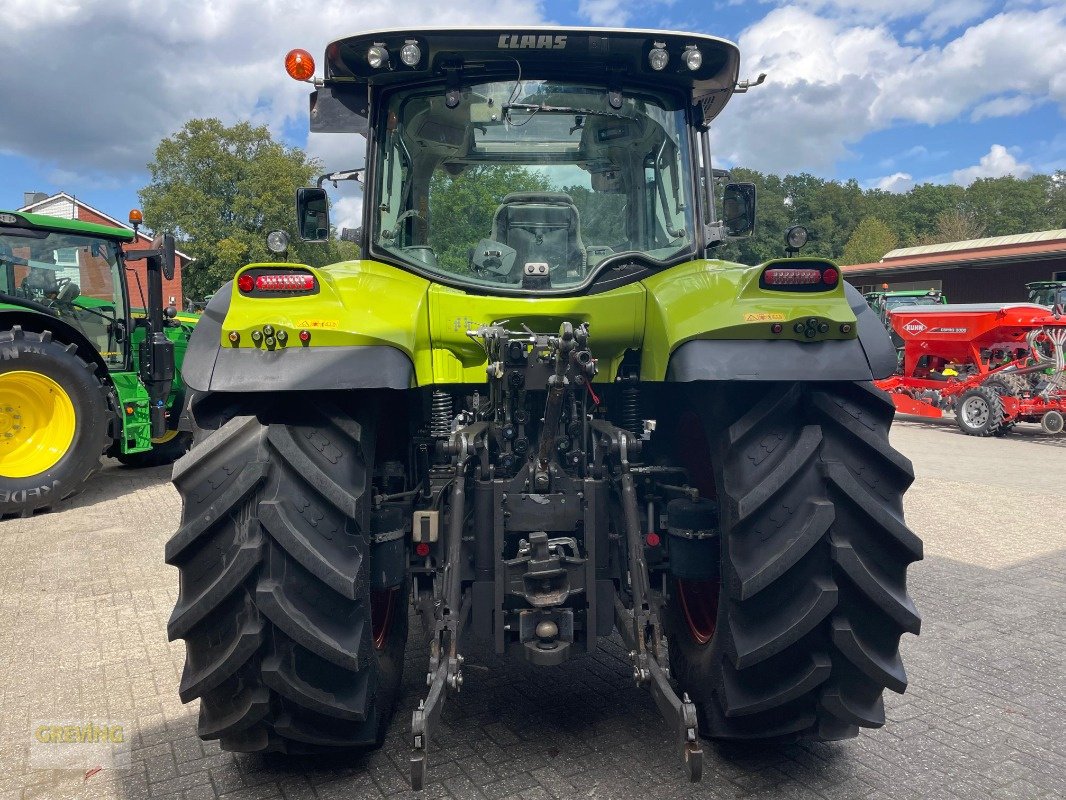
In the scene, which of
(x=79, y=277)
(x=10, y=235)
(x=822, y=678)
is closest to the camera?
(x=822, y=678)

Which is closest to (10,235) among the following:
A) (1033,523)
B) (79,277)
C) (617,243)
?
(79,277)

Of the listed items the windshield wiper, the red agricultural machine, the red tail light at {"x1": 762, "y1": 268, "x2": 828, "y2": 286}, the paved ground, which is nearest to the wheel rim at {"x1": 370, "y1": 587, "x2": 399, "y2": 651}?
the paved ground

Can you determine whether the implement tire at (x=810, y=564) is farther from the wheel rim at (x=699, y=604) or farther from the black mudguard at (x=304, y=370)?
the black mudguard at (x=304, y=370)

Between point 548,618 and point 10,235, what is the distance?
24.0 feet

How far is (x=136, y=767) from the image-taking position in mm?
3035

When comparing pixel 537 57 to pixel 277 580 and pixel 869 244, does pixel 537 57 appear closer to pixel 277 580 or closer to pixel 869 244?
pixel 277 580

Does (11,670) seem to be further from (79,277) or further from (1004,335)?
(1004,335)

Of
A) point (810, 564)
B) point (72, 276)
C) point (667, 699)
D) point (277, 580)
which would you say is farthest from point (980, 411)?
point (277, 580)

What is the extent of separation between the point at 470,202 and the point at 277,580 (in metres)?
1.70

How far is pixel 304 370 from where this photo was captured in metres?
2.60

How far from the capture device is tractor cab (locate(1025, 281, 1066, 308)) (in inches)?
647

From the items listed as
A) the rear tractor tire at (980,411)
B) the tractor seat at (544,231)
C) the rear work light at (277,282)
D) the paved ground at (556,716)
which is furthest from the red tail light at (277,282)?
the rear tractor tire at (980,411)

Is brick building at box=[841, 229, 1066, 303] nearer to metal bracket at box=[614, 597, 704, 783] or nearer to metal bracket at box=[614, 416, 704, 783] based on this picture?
metal bracket at box=[614, 416, 704, 783]

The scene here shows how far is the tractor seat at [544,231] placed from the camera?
327 centimetres
